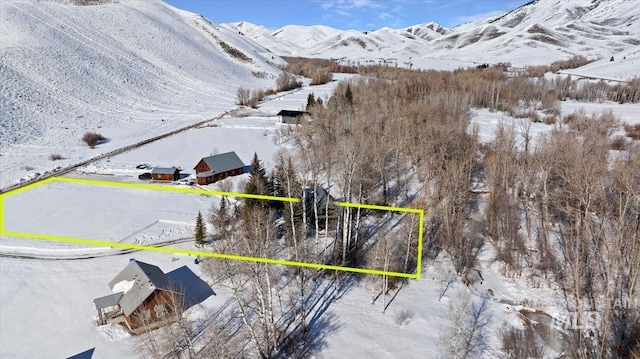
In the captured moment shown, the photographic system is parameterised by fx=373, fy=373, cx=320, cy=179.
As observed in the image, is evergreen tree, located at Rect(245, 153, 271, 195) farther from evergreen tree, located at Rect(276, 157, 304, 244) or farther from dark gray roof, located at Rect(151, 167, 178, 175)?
dark gray roof, located at Rect(151, 167, 178, 175)

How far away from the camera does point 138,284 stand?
62.7ft

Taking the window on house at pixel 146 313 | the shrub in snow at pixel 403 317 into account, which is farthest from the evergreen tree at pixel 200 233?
the shrub in snow at pixel 403 317

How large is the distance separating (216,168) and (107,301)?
19.0 m

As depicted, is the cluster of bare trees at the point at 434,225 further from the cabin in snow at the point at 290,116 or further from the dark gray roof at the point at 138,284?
the cabin in snow at the point at 290,116

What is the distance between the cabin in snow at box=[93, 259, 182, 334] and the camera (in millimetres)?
18594

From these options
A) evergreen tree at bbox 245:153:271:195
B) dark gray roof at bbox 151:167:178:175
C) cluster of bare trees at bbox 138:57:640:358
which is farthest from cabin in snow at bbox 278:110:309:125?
evergreen tree at bbox 245:153:271:195

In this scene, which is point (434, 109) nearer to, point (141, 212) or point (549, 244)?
point (549, 244)

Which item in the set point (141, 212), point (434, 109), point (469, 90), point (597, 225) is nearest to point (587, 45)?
point (469, 90)

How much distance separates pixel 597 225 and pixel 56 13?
106 metres

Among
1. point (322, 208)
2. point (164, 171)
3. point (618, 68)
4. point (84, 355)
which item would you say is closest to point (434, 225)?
point (322, 208)

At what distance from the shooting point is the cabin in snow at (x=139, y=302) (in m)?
18.6

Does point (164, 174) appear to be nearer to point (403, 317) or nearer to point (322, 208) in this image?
point (322, 208)

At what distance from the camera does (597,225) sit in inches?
968

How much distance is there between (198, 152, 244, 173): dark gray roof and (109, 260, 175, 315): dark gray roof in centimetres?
1705
